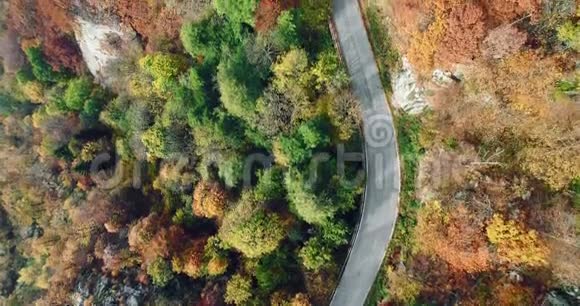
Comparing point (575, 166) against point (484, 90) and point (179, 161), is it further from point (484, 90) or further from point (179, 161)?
point (179, 161)

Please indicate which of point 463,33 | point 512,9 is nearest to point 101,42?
point 463,33

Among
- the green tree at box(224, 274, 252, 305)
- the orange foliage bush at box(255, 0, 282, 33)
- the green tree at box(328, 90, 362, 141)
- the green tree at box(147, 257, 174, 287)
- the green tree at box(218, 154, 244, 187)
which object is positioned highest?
the orange foliage bush at box(255, 0, 282, 33)

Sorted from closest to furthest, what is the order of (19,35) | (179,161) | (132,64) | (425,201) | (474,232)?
(474,232), (425,201), (179,161), (132,64), (19,35)

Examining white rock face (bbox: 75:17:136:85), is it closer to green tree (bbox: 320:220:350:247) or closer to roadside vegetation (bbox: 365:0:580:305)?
roadside vegetation (bbox: 365:0:580:305)

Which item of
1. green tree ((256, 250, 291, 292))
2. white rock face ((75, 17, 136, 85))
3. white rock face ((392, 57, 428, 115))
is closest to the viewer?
white rock face ((392, 57, 428, 115))

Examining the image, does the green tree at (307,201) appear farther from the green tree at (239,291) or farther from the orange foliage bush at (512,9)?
the orange foliage bush at (512,9)

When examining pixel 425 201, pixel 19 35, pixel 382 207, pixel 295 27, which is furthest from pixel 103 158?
pixel 425 201

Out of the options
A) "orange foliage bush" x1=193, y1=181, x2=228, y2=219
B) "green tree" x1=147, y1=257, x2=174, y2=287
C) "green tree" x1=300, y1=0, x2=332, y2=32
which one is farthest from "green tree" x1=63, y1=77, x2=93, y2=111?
"green tree" x1=300, y1=0, x2=332, y2=32

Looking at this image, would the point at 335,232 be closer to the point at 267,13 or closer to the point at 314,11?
the point at 314,11
